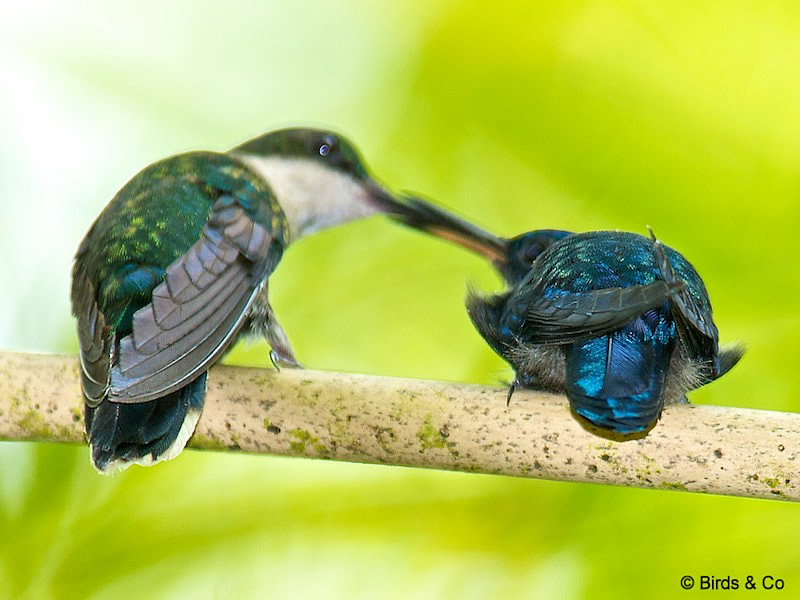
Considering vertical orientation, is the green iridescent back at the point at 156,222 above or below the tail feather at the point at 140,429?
above

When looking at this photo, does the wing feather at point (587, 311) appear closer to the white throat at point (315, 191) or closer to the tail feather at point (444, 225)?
the tail feather at point (444, 225)

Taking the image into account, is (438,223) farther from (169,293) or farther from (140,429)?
(140,429)

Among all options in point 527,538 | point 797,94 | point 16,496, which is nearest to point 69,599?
point 16,496

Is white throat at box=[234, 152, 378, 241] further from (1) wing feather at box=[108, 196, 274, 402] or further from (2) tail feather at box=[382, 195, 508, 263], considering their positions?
(1) wing feather at box=[108, 196, 274, 402]

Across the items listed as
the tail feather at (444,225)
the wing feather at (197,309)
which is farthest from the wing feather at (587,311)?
the tail feather at (444,225)

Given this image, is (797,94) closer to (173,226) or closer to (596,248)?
(596,248)
